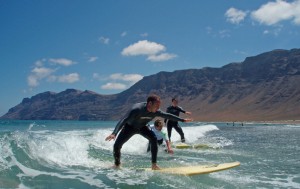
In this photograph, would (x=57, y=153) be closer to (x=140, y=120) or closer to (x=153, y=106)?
(x=140, y=120)

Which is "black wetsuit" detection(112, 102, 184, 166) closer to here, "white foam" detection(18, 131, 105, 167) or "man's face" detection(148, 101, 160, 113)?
"man's face" detection(148, 101, 160, 113)

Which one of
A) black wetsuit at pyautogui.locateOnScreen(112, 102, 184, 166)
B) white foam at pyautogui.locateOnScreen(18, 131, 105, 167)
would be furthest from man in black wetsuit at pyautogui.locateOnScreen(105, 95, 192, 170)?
white foam at pyautogui.locateOnScreen(18, 131, 105, 167)

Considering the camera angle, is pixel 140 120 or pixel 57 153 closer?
pixel 140 120

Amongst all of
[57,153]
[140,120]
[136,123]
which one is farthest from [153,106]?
[57,153]

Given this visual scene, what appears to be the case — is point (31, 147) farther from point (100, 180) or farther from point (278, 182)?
point (278, 182)

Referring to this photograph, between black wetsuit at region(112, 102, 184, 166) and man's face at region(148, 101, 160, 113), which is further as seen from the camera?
black wetsuit at region(112, 102, 184, 166)

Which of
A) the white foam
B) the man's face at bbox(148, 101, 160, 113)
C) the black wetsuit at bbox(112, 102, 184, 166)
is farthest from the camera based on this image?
the white foam

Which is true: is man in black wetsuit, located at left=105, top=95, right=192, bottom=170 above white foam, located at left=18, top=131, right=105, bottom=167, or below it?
above

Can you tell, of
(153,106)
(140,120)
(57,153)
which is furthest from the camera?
(57,153)

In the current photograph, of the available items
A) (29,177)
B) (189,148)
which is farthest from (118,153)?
(189,148)

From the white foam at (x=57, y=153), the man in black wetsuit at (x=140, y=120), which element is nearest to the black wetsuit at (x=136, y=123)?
the man in black wetsuit at (x=140, y=120)

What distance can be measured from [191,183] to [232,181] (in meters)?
1.09

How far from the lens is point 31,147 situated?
1094 cm

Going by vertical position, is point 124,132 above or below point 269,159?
above
